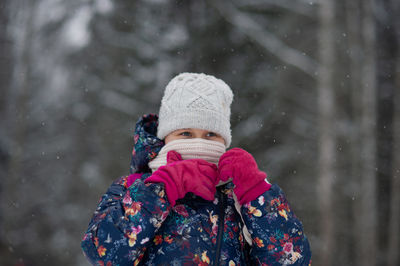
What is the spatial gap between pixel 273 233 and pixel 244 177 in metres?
0.20

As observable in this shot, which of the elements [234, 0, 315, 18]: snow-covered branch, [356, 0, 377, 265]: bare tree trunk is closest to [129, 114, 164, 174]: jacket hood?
[234, 0, 315, 18]: snow-covered branch

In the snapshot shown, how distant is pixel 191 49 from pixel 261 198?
4.37 metres

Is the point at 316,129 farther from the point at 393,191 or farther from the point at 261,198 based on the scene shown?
the point at 261,198

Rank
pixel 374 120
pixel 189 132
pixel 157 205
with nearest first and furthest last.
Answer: pixel 157 205, pixel 189 132, pixel 374 120

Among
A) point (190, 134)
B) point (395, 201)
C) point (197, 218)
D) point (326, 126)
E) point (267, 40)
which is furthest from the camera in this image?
point (395, 201)

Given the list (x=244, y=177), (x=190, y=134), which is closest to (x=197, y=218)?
(x=244, y=177)

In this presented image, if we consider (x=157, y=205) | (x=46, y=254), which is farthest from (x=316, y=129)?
(x=46, y=254)

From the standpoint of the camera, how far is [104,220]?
1098 millimetres

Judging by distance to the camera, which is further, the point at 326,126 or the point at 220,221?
the point at 326,126

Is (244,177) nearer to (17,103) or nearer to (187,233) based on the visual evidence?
(187,233)

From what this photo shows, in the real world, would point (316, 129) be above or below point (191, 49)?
below

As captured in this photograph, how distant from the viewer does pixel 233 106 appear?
4.70m

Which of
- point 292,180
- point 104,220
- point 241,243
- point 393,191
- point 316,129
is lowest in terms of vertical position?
point 393,191

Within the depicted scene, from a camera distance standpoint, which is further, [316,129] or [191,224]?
[316,129]
